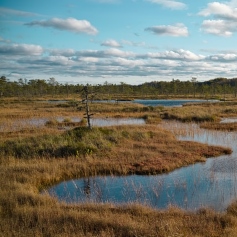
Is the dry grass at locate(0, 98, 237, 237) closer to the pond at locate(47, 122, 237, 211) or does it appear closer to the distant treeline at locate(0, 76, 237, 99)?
the pond at locate(47, 122, 237, 211)

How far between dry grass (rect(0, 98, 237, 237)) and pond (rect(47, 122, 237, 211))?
104cm

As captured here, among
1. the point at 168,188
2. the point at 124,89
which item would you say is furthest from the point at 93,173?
the point at 124,89

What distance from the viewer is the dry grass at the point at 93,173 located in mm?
9203

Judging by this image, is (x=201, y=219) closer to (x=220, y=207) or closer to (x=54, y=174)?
(x=220, y=207)

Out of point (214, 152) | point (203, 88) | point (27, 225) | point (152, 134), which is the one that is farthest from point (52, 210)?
point (203, 88)

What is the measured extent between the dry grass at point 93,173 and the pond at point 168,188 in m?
1.04

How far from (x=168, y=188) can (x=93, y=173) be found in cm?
476

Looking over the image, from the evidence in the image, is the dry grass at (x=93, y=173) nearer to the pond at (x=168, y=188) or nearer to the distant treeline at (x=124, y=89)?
the pond at (x=168, y=188)

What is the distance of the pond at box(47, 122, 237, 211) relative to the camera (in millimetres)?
13156

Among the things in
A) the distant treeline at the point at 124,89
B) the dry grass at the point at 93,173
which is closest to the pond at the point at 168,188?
the dry grass at the point at 93,173

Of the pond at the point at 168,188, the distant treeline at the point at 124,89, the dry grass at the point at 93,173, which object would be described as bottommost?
the pond at the point at 168,188

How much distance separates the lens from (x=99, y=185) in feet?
Answer: 51.9

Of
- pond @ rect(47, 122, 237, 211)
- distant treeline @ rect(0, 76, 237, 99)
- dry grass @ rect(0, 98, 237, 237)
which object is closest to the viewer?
dry grass @ rect(0, 98, 237, 237)

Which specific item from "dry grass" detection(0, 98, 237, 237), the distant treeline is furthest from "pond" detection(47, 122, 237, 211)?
the distant treeline
